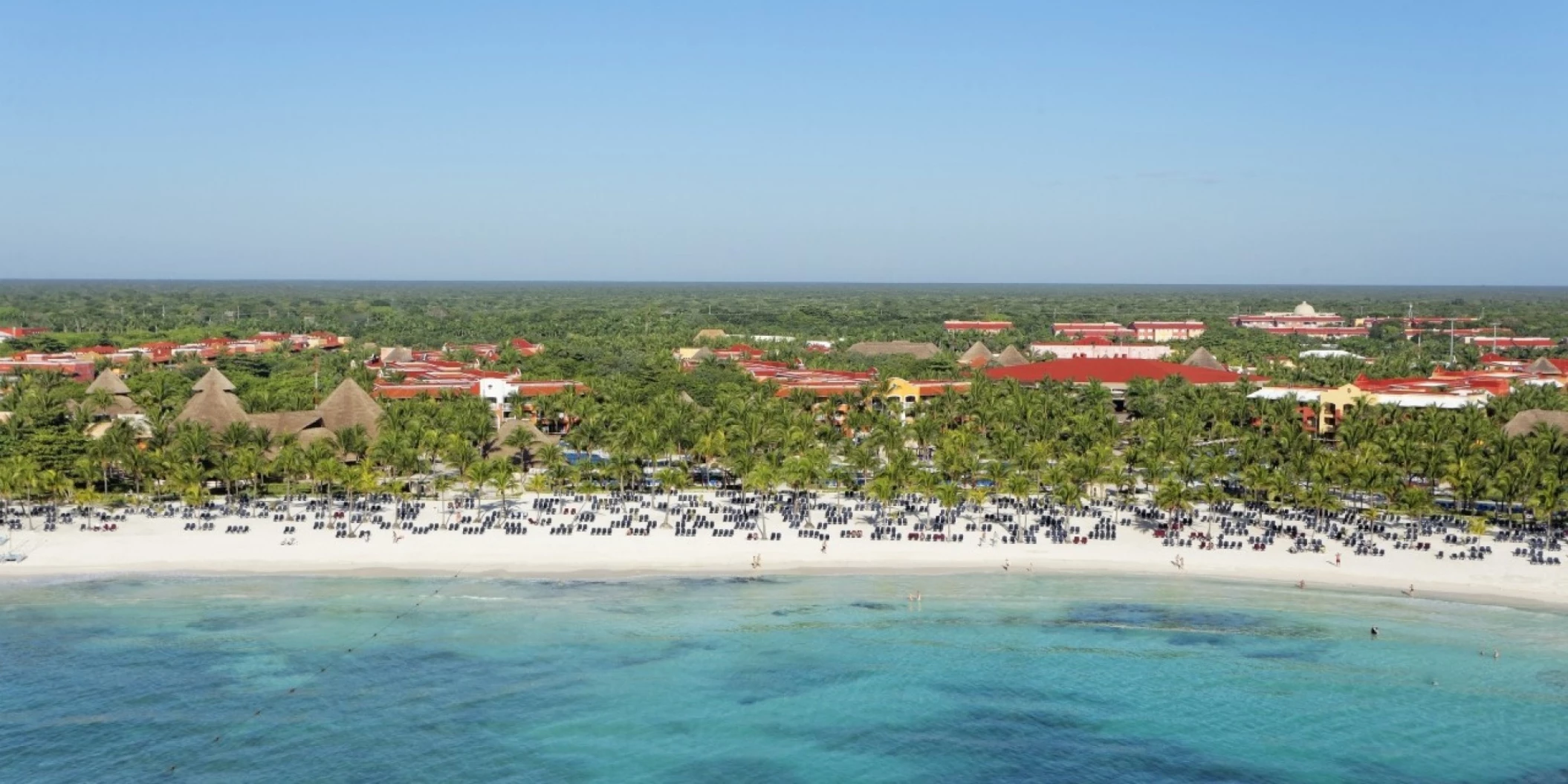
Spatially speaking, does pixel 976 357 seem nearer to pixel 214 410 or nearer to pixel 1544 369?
pixel 1544 369

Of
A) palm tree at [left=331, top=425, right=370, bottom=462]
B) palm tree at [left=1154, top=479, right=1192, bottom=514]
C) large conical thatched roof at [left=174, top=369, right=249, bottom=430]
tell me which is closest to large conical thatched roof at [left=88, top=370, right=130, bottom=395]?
large conical thatched roof at [left=174, top=369, right=249, bottom=430]

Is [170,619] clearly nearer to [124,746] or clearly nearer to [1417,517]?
[124,746]

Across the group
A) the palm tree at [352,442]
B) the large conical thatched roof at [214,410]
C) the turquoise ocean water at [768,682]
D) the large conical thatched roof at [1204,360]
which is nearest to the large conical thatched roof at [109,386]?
the large conical thatched roof at [214,410]

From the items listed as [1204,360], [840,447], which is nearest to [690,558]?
[840,447]

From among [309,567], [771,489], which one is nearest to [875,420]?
[771,489]

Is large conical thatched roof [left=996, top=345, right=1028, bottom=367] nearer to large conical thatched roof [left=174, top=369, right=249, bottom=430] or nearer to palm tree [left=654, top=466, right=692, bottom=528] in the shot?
palm tree [left=654, top=466, right=692, bottom=528]
